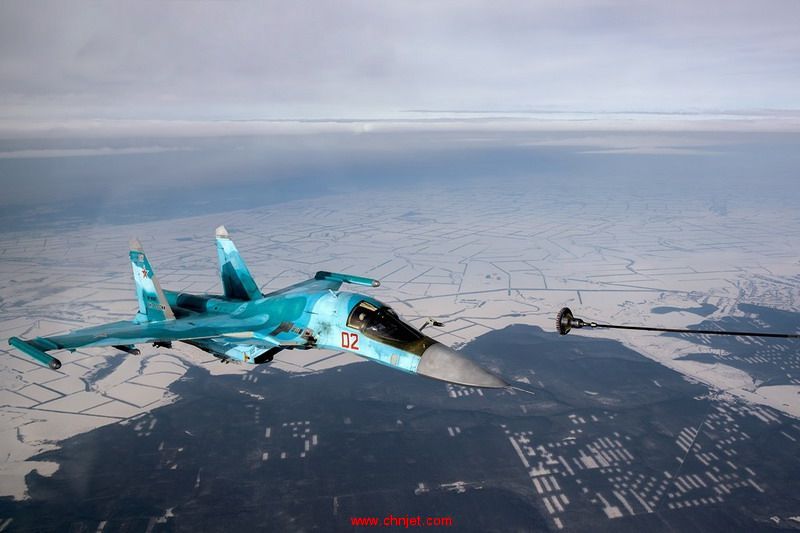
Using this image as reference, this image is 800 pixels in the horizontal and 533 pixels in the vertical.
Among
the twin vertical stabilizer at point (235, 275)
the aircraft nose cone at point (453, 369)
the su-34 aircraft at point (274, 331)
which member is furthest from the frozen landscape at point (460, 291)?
the aircraft nose cone at point (453, 369)

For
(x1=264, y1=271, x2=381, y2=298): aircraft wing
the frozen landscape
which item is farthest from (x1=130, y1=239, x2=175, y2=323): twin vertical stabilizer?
the frozen landscape

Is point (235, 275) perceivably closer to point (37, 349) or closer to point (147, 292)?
point (147, 292)

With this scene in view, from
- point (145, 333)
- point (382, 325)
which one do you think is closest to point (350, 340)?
point (382, 325)

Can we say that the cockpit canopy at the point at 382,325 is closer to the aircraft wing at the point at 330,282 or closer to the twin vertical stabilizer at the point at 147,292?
the aircraft wing at the point at 330,282

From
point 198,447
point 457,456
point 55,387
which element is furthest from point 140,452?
point 457,456

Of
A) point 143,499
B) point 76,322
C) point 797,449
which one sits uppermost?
point 76,322

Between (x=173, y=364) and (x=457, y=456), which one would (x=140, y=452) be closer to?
(x=173, y=364)
